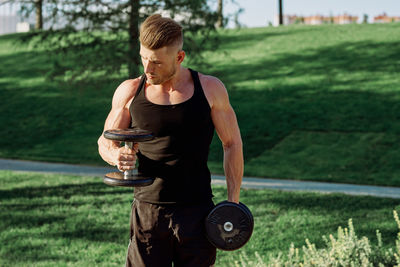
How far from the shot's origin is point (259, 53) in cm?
2089

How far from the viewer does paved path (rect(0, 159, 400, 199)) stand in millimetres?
9135

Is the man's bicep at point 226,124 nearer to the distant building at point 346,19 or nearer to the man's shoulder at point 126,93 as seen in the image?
the man's shoulder at point 126,93

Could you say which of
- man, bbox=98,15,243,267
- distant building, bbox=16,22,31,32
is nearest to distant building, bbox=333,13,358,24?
distant building, bbox=16,22,31,32

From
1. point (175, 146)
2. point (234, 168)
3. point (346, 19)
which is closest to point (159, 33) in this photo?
point (175, 146)

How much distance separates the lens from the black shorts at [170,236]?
3.08m

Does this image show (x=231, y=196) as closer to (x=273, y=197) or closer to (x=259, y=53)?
(x=273, y=197)

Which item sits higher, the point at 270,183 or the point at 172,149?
the point at 172,149

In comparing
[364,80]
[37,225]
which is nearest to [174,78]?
[37,225]

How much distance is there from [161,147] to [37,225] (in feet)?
15.4

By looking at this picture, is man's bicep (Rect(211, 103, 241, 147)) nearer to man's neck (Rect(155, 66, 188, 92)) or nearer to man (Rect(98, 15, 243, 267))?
man (Rect(98, 15, 243, 267))

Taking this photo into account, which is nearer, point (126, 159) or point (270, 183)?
point (126, 159)

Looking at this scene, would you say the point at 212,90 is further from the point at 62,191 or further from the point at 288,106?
the point at 288,106

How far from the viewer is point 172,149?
304cm

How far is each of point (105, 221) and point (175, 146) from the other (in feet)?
15.1
